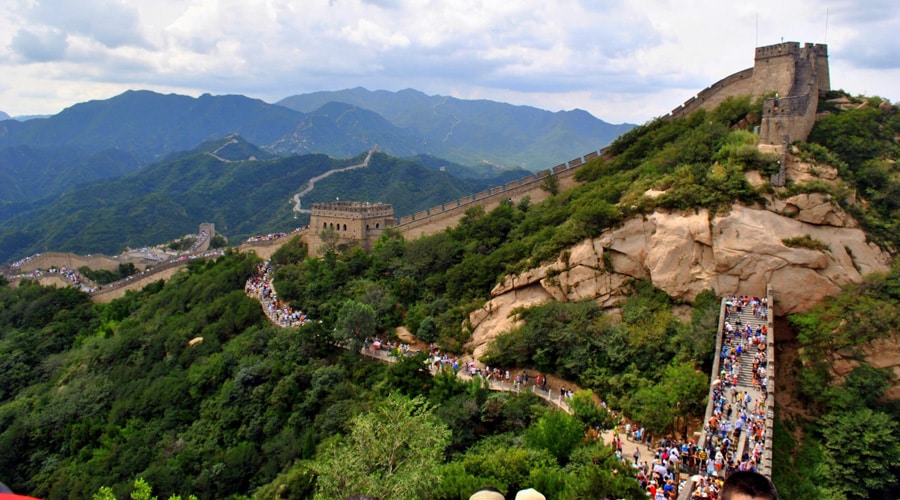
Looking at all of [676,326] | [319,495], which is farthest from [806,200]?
[319,495]

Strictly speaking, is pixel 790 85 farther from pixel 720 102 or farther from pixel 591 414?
pixel 591 414

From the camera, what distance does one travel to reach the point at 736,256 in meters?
22.9

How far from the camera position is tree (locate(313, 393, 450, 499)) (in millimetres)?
14586

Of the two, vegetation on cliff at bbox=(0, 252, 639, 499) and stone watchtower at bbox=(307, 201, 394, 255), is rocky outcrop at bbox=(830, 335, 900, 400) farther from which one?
stone watchtower at bbox=(307, 201, 394, 255)

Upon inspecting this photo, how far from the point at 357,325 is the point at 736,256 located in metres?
15.4

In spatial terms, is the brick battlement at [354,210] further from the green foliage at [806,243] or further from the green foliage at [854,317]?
the green foliage at [854,317]

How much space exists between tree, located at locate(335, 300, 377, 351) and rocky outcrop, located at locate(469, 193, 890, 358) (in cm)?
671

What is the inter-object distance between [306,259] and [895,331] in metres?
29.0

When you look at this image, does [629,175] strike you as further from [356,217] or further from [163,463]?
[163,463]

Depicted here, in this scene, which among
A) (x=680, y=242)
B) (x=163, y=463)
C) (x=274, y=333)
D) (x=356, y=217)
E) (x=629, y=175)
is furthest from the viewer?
(x=356, y=217)

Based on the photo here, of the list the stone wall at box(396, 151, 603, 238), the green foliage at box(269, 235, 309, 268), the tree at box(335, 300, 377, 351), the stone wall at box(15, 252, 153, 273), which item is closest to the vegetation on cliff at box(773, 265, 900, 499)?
the tree at box(335, 300, 377, 351)

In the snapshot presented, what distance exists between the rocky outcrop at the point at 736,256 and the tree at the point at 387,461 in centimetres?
1019

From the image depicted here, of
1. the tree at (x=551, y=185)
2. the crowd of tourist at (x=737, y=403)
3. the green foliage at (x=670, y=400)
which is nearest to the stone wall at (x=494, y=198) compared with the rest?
the tree at (x=551, y=185)

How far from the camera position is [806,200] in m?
23.5
